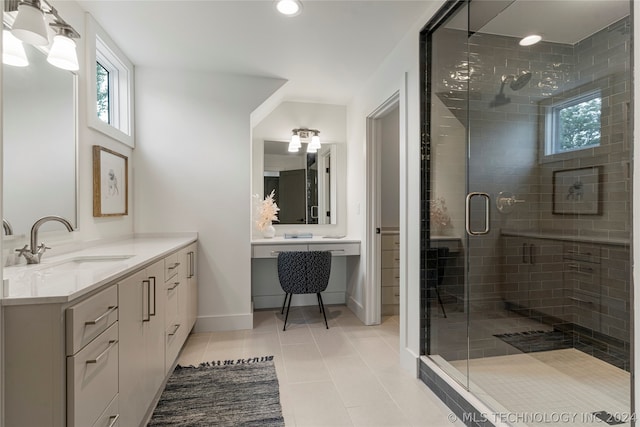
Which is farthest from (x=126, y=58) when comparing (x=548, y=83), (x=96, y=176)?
(x=548, y=83)

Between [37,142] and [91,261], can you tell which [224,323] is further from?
[37,142]

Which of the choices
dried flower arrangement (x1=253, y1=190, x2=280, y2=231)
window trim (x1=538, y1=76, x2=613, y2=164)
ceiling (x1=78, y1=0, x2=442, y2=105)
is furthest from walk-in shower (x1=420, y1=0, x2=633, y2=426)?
dried flower arrangement (x1=253, y1=190, x2=280, y2=231)

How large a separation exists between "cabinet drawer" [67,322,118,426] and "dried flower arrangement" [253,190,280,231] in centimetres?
222

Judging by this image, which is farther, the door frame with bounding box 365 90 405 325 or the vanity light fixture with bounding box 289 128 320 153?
the vanity light fixture with bounding box 289 128 320 153

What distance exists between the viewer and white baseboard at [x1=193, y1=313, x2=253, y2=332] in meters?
2.88

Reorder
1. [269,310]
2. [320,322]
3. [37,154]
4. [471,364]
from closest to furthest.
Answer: [37,154], [471,364], [320,322], [269,310]

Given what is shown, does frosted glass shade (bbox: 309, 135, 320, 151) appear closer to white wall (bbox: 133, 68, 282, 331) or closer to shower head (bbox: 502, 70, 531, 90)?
white wall (bbox: 133, 68, 282, 331)

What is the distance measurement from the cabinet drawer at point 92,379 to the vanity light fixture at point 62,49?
132cm

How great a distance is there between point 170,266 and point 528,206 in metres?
2.70

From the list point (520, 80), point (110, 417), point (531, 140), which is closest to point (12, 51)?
point (110, 417)

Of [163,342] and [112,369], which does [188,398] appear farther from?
[112,369]

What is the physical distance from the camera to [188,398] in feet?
6.00

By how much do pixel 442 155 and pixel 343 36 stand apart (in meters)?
1.12

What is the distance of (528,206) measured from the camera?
2494 millimetres
